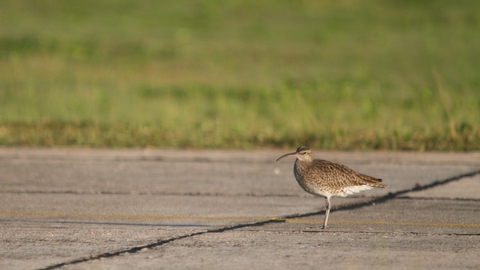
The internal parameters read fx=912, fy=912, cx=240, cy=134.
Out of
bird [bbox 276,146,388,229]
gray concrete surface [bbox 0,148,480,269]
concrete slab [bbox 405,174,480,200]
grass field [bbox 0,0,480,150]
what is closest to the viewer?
gray concrete surface [bbox 0,148,480,269]

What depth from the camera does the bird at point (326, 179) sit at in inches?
330

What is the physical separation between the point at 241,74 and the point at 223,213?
89.9 ft

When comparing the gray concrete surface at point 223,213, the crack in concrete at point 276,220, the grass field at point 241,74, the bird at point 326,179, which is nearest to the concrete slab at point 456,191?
the gray concrete surface at point 223,213

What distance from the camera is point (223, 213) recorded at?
942 cm

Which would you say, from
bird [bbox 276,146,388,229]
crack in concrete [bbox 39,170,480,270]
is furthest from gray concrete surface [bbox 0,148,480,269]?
bird [bbox 276,146,388,229]

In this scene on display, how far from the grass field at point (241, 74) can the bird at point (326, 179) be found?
6241mm

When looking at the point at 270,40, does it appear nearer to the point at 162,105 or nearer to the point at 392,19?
the point at 392,19

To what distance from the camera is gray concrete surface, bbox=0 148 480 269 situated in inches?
278

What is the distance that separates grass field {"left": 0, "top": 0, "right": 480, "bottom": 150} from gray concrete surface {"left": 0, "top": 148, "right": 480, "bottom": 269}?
1.63 metres

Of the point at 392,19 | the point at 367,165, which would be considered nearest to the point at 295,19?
the point at 392,19

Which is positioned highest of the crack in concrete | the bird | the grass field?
the grass field

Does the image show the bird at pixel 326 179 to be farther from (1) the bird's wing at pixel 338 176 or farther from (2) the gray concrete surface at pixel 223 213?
(2) the gray concrete surface at pixel 223 213

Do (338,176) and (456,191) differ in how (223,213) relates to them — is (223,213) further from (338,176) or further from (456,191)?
(456,191)

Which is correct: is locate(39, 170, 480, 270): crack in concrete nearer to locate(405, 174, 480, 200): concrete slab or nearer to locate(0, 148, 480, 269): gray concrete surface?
locate(0, 148, 480, 269): gray concrete surface
